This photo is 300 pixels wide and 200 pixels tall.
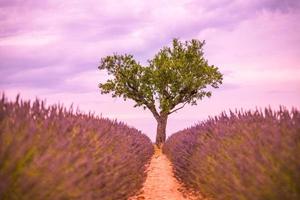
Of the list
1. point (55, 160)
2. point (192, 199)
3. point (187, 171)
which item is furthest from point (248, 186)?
point (187, 171)

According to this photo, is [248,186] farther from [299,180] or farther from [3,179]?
[3,179]

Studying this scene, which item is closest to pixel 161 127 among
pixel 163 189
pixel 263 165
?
pixel 163 189

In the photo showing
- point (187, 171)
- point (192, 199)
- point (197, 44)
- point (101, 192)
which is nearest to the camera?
point (101, 192)

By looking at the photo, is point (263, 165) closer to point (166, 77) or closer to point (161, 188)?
point (161, 188)

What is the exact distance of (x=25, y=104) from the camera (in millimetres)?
5340

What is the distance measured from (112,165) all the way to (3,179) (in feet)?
7.86

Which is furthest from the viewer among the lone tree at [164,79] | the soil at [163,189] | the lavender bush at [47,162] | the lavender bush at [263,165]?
the lone tree at [164,79]

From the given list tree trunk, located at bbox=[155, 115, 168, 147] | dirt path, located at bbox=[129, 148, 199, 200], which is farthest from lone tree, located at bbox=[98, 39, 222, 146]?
dirt path, located at bbox=[129, 148, 199, 200]

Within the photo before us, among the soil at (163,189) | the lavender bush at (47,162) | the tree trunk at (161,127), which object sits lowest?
the soil at (163,189)

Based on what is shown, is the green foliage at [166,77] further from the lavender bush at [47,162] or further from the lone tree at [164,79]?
the lavender bush at [47,162]

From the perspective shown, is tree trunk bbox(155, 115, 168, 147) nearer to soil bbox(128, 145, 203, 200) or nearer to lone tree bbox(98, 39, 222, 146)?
lone tree bbox(98, 39, 222, 146)

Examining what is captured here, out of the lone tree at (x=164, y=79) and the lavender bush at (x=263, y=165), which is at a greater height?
the lone tree at (x=164, y=79)

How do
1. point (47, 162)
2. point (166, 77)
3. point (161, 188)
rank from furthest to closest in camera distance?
point (166, 77), point (161, 188), point (47, 162)

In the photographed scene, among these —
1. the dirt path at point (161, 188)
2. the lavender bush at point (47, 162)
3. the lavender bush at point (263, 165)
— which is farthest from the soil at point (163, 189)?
the lavender bush at point (47, 162)
